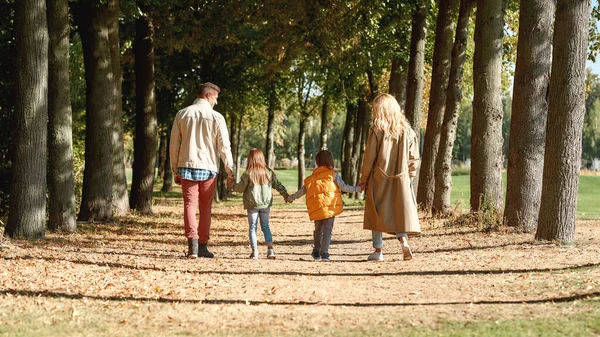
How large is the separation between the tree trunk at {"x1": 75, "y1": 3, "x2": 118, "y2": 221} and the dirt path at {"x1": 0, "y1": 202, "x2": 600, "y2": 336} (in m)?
3.89

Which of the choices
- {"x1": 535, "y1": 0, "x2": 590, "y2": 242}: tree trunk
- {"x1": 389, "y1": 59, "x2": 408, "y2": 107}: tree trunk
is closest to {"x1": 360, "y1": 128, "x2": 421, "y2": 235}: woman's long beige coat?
{"x1": 535, "y1": 0, "x2": 590, "y2": 242}: tree trunk

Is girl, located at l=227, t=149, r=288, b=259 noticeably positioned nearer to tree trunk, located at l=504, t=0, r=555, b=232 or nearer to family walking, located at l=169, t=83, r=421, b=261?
family walking, located at l=169, t=83, r=421, b=261

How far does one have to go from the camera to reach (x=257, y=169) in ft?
34.6

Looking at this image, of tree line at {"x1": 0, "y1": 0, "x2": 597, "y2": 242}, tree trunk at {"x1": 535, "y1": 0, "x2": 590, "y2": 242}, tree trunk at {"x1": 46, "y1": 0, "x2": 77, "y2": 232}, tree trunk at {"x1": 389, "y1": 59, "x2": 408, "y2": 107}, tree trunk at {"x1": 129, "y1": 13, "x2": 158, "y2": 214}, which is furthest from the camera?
tree trunk at {"x1": 389, "y1": 59, "x2": 408, "y2": 107}

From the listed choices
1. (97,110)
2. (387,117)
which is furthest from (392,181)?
(97,110)

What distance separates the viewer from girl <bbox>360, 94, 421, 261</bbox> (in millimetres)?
10023

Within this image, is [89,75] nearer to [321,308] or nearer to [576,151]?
[576,151]

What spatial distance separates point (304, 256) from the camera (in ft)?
37.7

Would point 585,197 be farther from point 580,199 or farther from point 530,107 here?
point 530,107

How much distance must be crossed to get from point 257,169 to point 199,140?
0.89 meters

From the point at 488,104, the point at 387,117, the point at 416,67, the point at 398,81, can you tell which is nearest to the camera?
the point at 387,117

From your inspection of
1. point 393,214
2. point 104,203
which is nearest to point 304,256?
point 393,214

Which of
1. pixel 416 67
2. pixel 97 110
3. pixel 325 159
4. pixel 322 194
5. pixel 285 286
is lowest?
pixel 285 286

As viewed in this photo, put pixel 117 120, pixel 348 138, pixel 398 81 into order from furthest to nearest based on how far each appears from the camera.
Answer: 1. pixel 348 138
2. pixel 398 81
3. pixel 117 120
